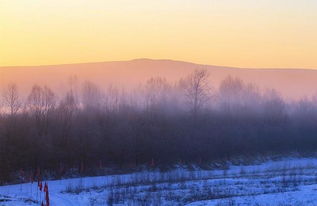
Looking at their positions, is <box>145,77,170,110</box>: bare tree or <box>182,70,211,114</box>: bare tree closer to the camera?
<box>182,70,211,114</box>: bare tree

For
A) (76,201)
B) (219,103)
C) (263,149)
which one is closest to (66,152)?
(76,201)

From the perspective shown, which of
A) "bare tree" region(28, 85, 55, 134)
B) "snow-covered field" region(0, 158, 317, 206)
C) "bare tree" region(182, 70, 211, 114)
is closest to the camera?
"snow-covered field" region(0, 158, 317, 206)

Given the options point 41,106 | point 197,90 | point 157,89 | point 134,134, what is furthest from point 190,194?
point 157,89

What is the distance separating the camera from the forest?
6138 cm

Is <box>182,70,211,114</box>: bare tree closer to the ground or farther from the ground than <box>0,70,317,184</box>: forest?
farther from the ground

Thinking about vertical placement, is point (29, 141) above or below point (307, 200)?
above

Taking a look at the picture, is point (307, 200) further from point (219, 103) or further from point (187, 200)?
point (219, 103)

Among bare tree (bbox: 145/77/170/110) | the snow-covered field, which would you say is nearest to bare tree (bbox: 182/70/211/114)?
bare tree (bbox: 145/77/170/110)

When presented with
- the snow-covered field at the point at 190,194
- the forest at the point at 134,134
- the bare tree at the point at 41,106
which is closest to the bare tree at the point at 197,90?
the forest at the point at 134,134

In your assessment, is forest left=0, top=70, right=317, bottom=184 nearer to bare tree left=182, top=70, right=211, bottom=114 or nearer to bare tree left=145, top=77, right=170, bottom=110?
bare tree left=182, top=70, right=211, bottom=114

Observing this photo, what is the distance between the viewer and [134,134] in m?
74.8

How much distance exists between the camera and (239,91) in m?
140

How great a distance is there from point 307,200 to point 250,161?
1828 inches

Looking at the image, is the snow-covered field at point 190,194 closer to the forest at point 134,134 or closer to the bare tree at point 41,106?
the forest at point 134,134
